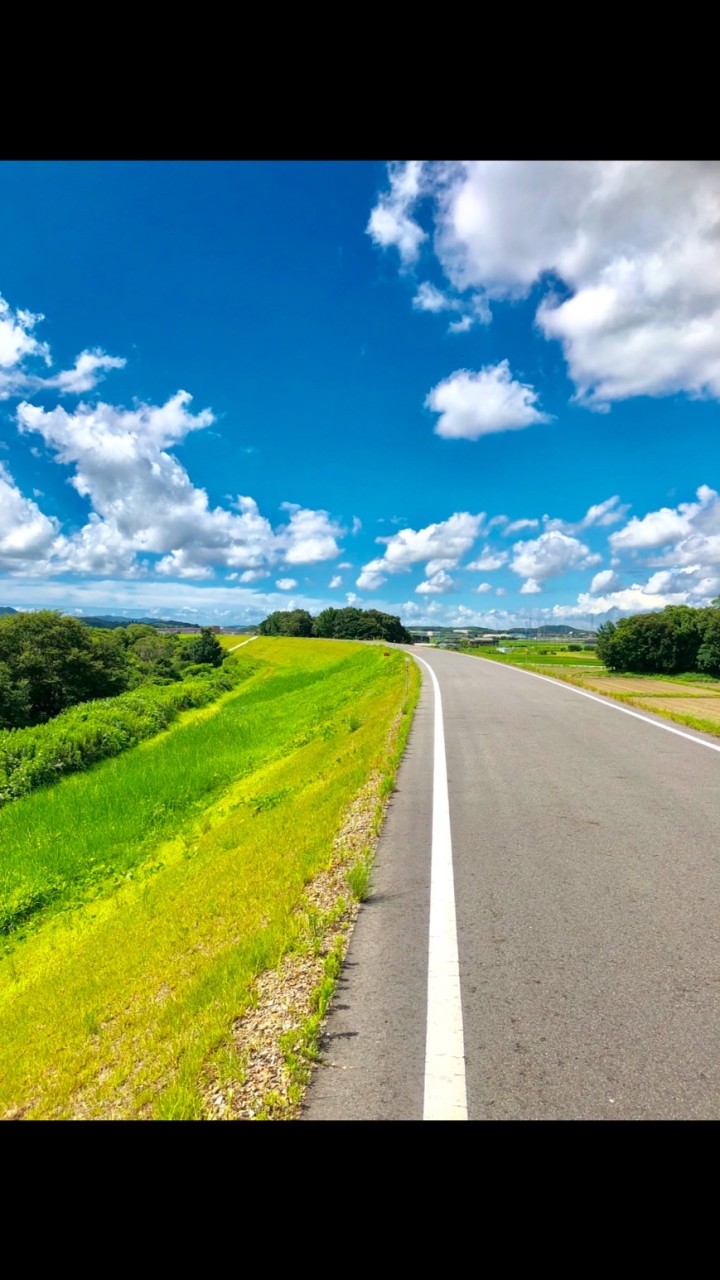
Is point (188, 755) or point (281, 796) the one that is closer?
point (281, 796)

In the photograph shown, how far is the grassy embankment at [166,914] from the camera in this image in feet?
9.47

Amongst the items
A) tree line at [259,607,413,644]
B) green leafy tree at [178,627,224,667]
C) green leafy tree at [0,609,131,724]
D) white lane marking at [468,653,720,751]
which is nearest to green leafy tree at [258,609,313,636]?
tree line at [259,607,413,644]

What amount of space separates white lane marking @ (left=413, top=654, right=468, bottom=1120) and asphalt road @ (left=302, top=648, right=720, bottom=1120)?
0.11ft

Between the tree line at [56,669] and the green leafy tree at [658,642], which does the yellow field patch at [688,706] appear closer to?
the tree line at [56,669]

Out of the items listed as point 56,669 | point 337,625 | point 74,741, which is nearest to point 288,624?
point 337,625

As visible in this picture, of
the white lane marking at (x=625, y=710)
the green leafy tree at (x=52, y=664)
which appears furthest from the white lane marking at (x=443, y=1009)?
the green leafy tree at (x=52, y=664)

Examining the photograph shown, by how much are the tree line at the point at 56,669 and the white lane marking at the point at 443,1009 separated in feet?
136
